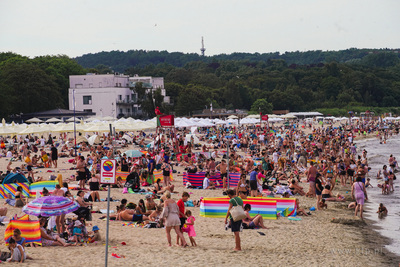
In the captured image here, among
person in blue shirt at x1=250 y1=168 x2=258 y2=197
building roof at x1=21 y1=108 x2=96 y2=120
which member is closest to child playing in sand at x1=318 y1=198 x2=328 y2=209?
person in blue shirt at x1=250 y1=168 x2=258 y2=197

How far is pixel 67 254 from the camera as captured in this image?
8.57 metres

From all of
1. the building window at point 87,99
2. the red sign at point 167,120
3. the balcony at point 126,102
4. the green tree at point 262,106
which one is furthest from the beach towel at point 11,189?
the green tree at point 262,106

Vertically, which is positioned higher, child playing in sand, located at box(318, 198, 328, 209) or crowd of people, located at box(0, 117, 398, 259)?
crowd of people, located at box(0, 117, 398, 259)

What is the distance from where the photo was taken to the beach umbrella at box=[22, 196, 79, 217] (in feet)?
28.6

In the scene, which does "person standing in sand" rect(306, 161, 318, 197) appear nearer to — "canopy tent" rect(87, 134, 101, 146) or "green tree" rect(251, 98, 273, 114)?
"canopy tent" rect(87, 134, 101, 146)

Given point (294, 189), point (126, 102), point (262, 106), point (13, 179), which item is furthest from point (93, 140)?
point (262, 106)

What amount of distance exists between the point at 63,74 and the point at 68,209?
6961 cm

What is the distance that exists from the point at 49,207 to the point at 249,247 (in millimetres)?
3931

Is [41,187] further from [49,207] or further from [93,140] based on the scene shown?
[93,140]

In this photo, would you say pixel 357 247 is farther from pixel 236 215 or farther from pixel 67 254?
pixel 67 254

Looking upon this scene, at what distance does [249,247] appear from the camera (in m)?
9.70

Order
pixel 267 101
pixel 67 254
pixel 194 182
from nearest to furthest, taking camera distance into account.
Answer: pixel 67 254, pixel 194 182, pixel 267 101

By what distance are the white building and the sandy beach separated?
55.0 meters

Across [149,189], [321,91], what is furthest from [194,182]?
[321,91]
